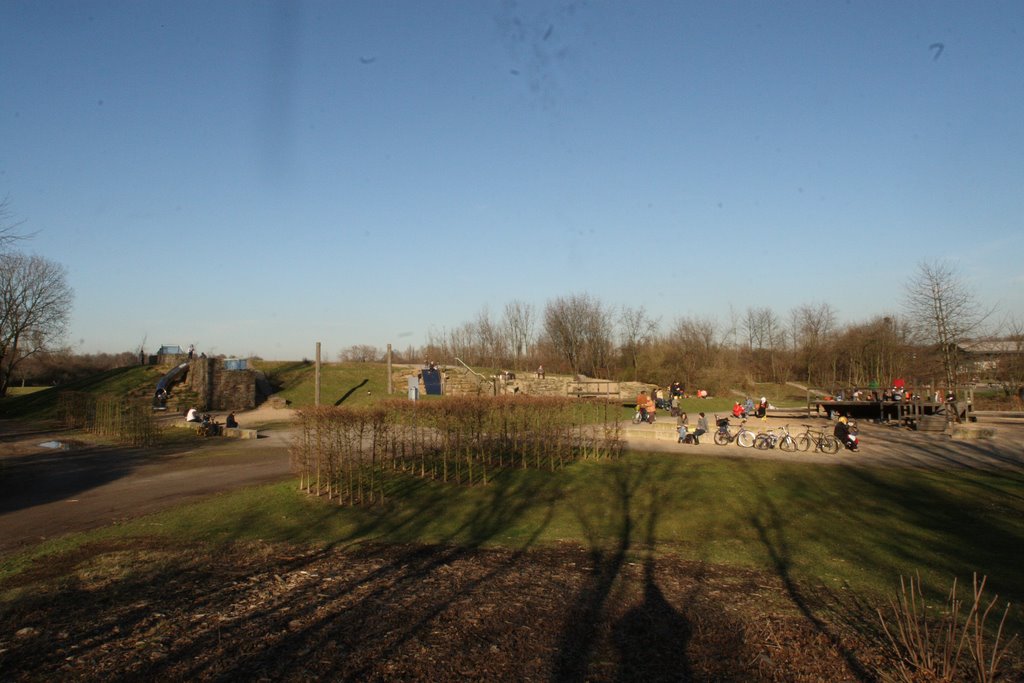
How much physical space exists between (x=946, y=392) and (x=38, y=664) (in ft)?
125

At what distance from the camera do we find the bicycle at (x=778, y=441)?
19.7 meters

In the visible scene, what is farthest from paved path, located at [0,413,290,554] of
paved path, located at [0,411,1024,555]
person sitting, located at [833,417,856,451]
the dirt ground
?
person sitting, located at [833,417,856,451]

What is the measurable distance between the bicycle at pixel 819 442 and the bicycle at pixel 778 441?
234mm

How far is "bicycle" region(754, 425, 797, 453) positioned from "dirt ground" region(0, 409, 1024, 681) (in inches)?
501

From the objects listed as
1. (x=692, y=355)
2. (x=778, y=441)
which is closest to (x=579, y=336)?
(x=692, y=355)

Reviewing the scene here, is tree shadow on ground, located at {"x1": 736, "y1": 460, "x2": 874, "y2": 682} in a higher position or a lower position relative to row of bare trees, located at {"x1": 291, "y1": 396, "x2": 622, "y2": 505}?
lower

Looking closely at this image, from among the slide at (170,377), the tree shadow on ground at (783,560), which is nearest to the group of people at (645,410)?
the tree shadow on ground at (783,560)

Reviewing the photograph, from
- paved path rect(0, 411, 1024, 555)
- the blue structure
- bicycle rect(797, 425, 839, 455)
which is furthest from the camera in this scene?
the blue structure

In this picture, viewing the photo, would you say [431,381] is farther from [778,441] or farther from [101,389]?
[778,441]

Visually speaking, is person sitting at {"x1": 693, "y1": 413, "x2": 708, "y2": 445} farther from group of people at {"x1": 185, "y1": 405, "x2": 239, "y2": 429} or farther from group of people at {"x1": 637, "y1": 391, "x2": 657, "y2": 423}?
group of people at {"x1": 185, "y1": 405, "x2": 239, "y2": 429}

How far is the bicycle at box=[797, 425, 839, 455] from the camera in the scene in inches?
752

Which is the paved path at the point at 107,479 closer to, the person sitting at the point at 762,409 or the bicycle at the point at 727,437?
the bicycle at the point at 727,437

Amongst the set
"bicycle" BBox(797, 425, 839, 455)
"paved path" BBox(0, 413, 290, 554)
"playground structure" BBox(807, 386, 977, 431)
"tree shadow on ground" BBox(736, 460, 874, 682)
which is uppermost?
"playground structure" BBox(807, 386, 977, 431)

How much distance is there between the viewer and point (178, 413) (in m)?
33.6
